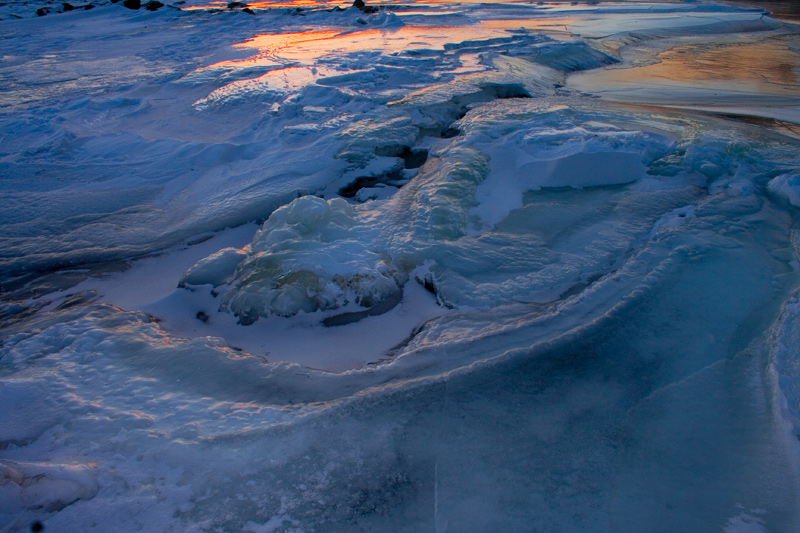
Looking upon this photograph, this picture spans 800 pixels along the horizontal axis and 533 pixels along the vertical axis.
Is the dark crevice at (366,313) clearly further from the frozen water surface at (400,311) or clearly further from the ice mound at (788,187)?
the ice mound at (788,187)

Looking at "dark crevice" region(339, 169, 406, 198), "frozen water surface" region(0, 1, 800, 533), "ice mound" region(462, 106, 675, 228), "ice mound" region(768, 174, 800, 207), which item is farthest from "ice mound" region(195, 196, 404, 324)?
"ice mound" region(768, 174, 800, 207)

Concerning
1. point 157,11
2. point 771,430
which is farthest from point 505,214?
point 157,11

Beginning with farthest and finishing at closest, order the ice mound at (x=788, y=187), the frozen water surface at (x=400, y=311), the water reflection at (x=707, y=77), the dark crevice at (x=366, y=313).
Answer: the water reflection at (x=707, y=77), the ice mound at (x=788, y=187), the dark crevice at (x=366, y=313), the frozen water surface at (x=400, y=311)

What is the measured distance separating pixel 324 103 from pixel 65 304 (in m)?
3.66

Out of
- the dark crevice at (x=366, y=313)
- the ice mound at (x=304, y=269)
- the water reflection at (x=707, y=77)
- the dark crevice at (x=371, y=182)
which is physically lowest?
the dark crevice at (x=366, y=313)

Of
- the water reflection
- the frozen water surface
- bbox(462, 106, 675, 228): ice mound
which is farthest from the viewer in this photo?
the water reflection

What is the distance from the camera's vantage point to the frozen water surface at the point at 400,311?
1.56m

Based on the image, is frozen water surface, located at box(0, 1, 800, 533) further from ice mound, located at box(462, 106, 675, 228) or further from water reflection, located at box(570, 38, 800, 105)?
water reflection, located at box(570, 38, 800, 105)

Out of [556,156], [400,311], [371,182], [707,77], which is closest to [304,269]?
[400,311]

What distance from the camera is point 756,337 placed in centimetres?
216

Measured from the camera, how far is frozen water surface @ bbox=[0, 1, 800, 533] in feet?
5.13

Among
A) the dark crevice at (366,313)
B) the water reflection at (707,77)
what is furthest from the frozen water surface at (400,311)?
the water reflection at (707,77)

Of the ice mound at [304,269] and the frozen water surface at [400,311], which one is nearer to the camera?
the frozen water surface at [400,311]

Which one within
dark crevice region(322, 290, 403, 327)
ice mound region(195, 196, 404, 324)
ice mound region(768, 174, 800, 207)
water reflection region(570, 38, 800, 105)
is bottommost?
dark crevice region(322, 290, 403, 327)
